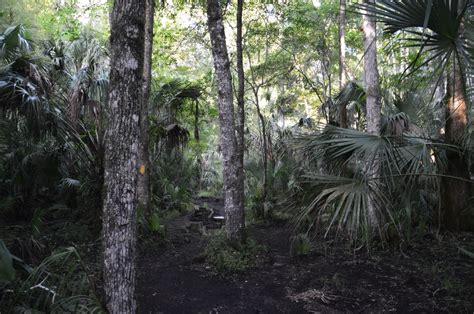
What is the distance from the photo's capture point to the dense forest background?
10.0 feet

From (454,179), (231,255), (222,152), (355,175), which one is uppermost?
(222,152)

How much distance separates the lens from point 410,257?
587 centimetres

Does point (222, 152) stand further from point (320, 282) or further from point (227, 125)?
point (320, 282)

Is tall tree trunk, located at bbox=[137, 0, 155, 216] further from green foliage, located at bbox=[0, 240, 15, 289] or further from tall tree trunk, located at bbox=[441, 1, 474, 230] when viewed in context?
tall tree trunk, located at bbox=[441, 1, 474, 230]

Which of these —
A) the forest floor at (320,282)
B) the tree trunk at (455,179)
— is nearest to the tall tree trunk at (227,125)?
the forest floor at (320,282)

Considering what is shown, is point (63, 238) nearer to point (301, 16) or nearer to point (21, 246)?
point (21, 246)

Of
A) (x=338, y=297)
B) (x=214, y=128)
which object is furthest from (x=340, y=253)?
(x=214, y=128)

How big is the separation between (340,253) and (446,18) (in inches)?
176

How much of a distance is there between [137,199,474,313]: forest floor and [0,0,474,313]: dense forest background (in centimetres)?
13

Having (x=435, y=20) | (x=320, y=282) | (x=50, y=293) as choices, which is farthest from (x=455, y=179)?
(x=50, y=293)

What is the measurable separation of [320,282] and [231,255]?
1.58 meters

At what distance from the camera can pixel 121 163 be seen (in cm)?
295

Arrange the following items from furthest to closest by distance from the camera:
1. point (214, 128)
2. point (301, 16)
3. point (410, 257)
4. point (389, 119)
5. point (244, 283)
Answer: point (214, 128) < point (301, 16) < point (389, 119) < point (410, 257) < point (244, 283)

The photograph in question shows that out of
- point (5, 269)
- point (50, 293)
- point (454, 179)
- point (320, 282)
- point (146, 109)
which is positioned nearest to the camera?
point (5, 269)
